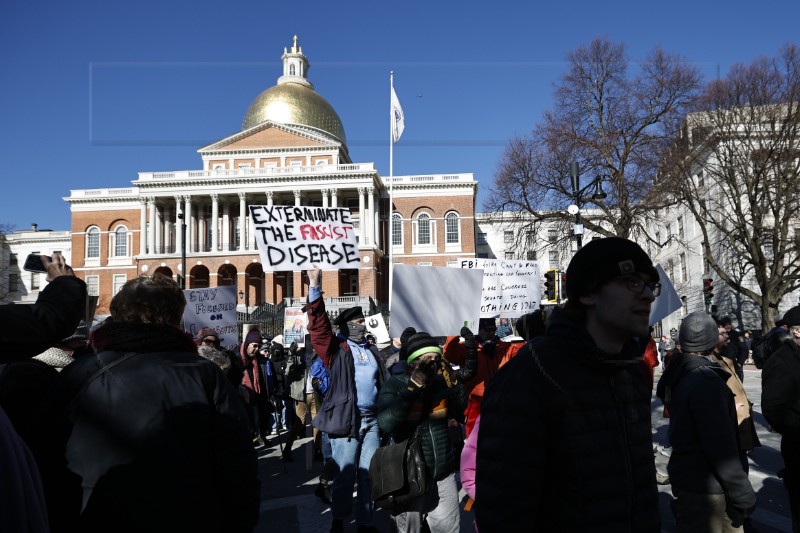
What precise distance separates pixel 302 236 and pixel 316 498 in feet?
10.5

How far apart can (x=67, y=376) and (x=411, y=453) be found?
2.49 m

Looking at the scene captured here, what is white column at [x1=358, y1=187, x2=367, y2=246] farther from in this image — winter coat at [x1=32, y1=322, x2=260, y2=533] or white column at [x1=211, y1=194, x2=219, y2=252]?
winter coat at [x1=32, y1=322, x2=260, y2=533]

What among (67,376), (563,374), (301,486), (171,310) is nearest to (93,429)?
(67,376)

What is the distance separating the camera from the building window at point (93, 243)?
197 ft

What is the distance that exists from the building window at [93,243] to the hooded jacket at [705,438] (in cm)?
6399

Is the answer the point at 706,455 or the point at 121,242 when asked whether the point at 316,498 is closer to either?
the point at 706,455

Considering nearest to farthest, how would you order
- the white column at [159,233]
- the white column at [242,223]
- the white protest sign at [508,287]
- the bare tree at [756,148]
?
the white protest sign at [508,287]
the bare tree at [756,148]
the white column at [242,223]
the white column at [159,233]

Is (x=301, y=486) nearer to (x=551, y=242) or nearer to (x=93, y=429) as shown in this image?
(x=93, y=429)

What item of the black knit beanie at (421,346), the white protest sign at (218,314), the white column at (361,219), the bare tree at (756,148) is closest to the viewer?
the black knit beanie at (421,346)

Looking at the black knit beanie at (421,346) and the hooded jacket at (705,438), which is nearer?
the hooded jacket at (705,438)

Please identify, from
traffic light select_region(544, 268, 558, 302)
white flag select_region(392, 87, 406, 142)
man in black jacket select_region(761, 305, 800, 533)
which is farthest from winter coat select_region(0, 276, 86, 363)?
white flag select_region(392, 87, 406, 142)

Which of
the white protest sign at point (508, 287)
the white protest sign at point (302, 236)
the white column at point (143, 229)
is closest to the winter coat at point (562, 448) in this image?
the white protest sign at point (302, 236)

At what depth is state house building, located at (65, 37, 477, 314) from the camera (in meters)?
55.3

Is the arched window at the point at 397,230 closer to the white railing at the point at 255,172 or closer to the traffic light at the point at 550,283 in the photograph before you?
the white railing at the point at 255,172
